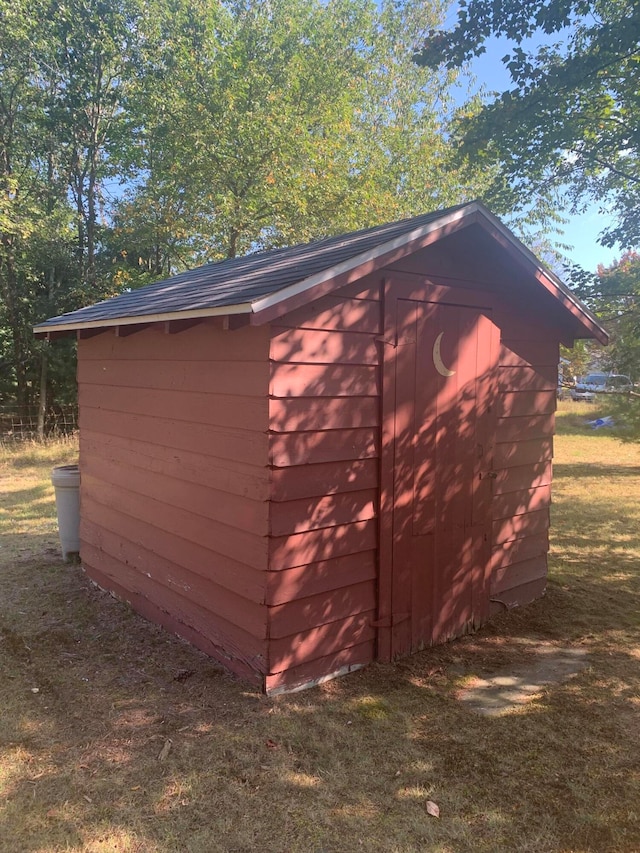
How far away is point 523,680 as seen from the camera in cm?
424

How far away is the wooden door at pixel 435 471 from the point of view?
4.25m

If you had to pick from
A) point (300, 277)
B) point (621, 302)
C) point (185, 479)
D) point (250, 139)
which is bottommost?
point (185, 479)

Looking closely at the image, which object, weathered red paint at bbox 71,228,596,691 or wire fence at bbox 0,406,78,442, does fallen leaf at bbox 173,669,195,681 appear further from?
wire fence at bbox 0,406,78,442

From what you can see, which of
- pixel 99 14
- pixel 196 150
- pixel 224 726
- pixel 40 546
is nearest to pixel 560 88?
pixel 224 726

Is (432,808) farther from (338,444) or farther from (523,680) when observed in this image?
(338,444)

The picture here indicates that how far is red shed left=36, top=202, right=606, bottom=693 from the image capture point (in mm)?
3717

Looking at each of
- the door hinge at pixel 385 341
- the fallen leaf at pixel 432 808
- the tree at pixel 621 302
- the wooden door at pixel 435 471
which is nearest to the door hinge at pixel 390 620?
the wooden door at pixel 435 471

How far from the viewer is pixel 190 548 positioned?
4.45 m

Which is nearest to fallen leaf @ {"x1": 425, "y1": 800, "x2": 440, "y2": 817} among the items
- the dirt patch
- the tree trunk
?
the dirt patch

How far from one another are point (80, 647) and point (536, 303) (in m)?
4.86

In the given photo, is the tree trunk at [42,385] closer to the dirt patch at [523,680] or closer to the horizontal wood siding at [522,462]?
the horizontal wood siding at [522,462]

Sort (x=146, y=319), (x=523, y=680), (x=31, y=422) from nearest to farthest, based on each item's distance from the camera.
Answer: (x=146, y=319) → (x=523, y=680) → (x=31, y=422)

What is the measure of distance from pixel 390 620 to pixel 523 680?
1.04 metres

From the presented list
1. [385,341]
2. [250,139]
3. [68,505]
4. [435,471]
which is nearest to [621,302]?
[435,471]
